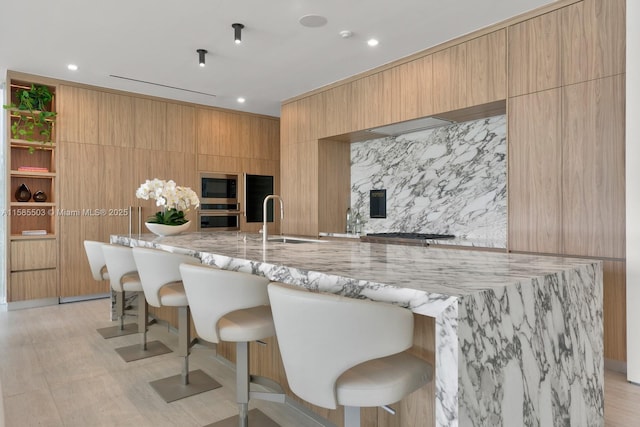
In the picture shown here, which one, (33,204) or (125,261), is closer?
(125,261)

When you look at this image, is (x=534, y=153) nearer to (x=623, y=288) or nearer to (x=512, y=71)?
(x=512, y=71)

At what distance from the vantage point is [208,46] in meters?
3.84

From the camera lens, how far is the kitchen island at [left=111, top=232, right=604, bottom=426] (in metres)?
1.13

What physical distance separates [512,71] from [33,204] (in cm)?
515

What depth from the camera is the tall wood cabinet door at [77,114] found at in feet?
16.0

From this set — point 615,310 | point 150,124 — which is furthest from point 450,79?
point 150,124

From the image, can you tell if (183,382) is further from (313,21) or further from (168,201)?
(313,21)

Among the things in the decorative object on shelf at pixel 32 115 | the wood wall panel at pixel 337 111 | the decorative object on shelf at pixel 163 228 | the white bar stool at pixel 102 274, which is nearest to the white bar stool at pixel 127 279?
the white bar stool at pixel 102 274

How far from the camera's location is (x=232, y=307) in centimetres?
169

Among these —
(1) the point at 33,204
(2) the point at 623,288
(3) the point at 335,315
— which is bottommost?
(2) the point at 623,288

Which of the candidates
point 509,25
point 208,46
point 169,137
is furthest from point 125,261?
point 509,25

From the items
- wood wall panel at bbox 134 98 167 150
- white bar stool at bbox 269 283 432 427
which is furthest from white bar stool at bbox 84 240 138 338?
white bar stool at bbox 269 283 432 427

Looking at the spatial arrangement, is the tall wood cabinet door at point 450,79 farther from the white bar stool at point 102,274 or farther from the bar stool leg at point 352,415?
the white bar stool at point 102,274

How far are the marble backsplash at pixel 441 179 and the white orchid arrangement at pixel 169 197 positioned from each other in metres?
2.36
